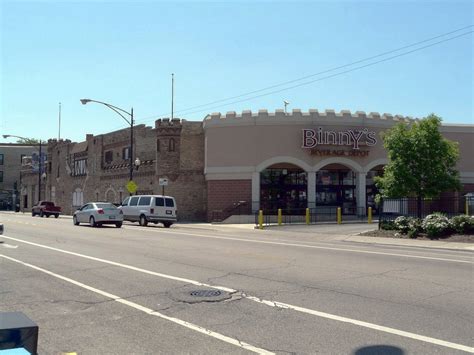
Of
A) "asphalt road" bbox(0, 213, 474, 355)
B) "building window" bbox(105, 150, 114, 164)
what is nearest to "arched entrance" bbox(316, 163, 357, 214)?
"building window" bbox(105, 150, 114, 164)

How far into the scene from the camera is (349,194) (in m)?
40.9

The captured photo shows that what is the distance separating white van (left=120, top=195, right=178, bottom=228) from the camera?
31.6 m

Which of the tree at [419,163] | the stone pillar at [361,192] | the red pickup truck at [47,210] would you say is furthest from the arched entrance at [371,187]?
the red pickup truck at [47,210]

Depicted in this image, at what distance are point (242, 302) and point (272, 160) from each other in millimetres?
29538

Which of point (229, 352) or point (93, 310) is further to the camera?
point (93, 310)

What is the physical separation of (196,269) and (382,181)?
18652 mm

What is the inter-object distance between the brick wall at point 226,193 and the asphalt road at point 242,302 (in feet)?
74.3

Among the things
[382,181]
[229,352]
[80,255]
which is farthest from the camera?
[382,181]

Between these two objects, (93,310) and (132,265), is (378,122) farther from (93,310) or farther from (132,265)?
(93,310)

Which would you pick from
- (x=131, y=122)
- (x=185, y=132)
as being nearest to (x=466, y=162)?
(x=185, y=132)

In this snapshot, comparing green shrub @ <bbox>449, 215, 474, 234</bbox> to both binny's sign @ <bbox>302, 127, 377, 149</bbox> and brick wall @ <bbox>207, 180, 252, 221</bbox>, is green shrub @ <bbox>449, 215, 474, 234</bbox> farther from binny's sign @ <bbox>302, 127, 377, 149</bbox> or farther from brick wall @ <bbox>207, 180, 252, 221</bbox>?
brick wall @ <bbox>207, 180, 252, 221</bbox>

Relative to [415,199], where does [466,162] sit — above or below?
above

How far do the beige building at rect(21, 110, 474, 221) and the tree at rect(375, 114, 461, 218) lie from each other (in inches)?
400

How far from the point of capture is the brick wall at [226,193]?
37.7 m
